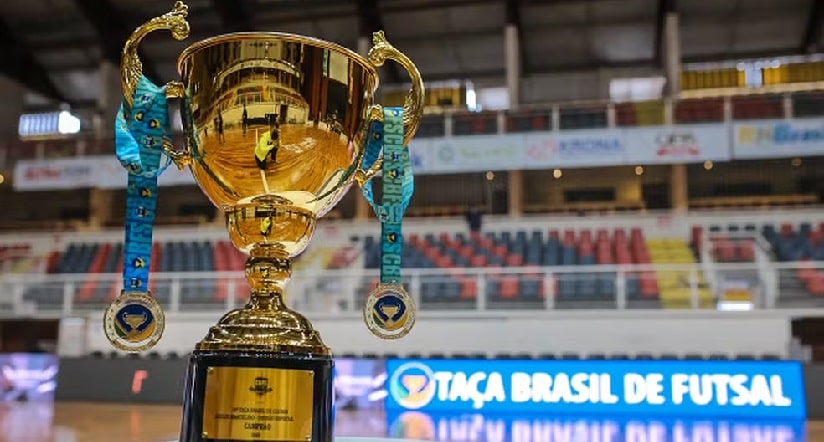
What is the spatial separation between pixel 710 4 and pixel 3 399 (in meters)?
12.0

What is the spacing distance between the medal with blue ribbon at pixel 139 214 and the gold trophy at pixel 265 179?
4 cm

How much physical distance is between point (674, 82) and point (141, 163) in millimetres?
12175

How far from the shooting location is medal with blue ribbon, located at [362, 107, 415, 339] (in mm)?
1453

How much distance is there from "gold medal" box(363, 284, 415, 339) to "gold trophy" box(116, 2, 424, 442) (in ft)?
0.37

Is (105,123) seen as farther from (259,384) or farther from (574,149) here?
(259,384)

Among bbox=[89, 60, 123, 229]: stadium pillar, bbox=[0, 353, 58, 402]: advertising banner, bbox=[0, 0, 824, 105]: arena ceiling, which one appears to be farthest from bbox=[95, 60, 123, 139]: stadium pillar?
bbox=[0, 353, 58, 402]: advertising banner

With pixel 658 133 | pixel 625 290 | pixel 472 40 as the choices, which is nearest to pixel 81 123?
pixel 472 40

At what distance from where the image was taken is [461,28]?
14406 millimetres

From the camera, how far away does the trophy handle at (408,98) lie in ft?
4.93

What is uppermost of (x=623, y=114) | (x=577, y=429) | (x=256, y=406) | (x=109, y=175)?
(x=623, y=114)

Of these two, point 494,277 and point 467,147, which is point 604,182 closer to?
point 467,147

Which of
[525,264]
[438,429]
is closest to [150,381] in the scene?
[438,429]

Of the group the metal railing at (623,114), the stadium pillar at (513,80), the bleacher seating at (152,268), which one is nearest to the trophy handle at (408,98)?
the bleacher seating at (152,268)

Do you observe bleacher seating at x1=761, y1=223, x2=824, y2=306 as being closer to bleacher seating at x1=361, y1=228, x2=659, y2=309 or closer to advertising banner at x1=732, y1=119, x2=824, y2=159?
advertising banner at x1=732, y1=119, x2=824, y2=159
